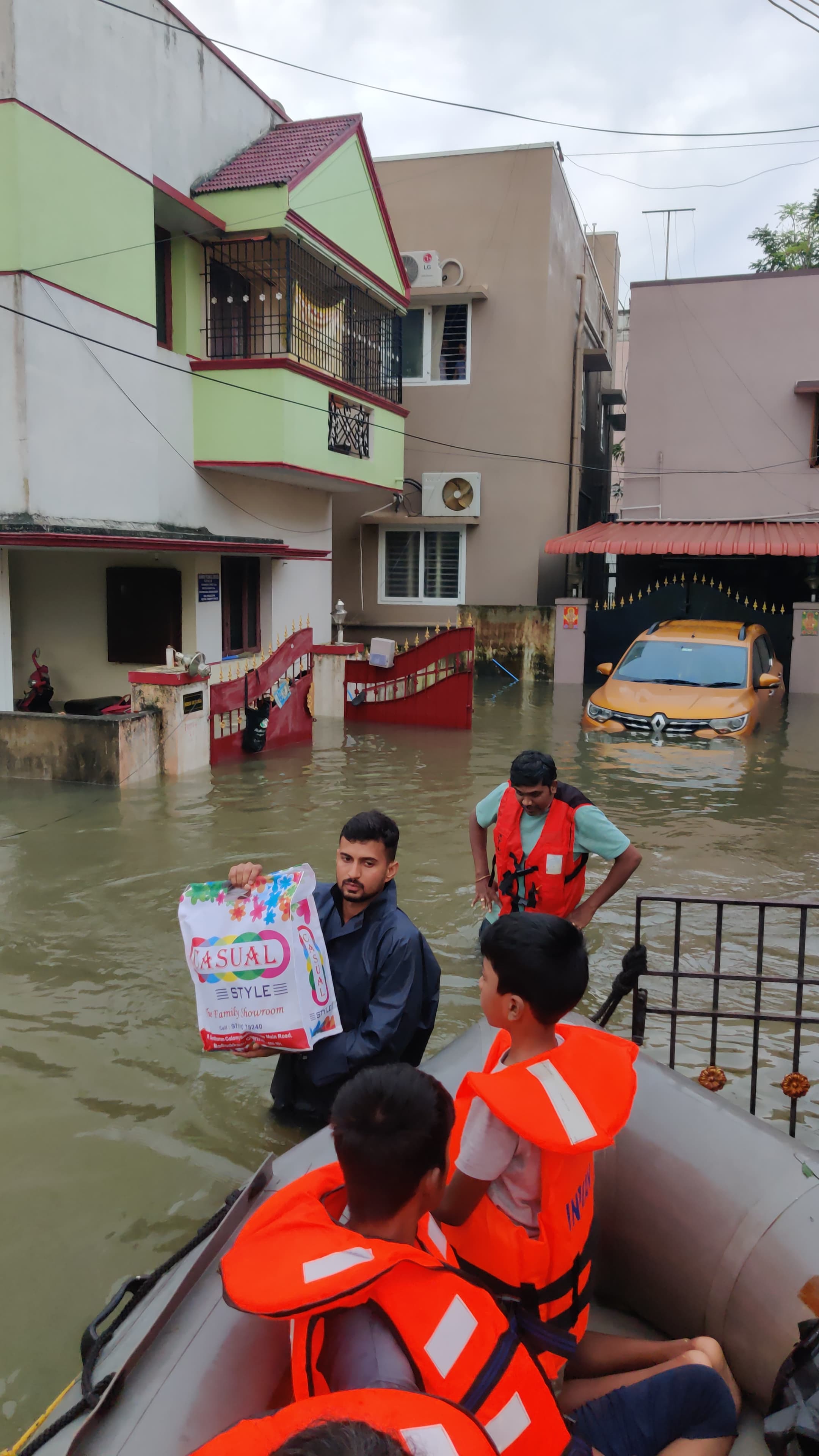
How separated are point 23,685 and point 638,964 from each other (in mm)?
11438

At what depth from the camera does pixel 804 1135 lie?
14.0ft

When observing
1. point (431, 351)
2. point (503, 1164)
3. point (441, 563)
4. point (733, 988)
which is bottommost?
point (733, 988)

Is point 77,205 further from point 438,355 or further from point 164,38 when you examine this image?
point 438,355

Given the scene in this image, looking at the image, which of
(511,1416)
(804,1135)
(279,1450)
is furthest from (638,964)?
(279,1450)

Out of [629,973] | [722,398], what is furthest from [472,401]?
[629,973]

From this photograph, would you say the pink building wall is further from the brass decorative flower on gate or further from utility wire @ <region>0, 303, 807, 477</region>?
the brass decorative flower on gate

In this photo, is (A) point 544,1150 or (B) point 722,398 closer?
(A) point 544,1150

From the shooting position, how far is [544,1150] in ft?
7.38

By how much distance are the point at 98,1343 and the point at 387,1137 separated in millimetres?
993

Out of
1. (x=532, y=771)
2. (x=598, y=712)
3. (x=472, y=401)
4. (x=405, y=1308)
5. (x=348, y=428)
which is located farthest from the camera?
(x=472, y=401)

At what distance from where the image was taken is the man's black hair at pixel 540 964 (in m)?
2.40

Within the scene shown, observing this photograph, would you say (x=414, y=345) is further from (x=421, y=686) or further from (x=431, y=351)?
(x=421, y=686)

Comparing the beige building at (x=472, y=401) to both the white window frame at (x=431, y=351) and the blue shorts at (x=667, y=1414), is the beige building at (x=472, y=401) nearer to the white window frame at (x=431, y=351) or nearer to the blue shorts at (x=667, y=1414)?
the white window frame at (x=431, y=351)

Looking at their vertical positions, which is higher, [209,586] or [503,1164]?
[209,586]
